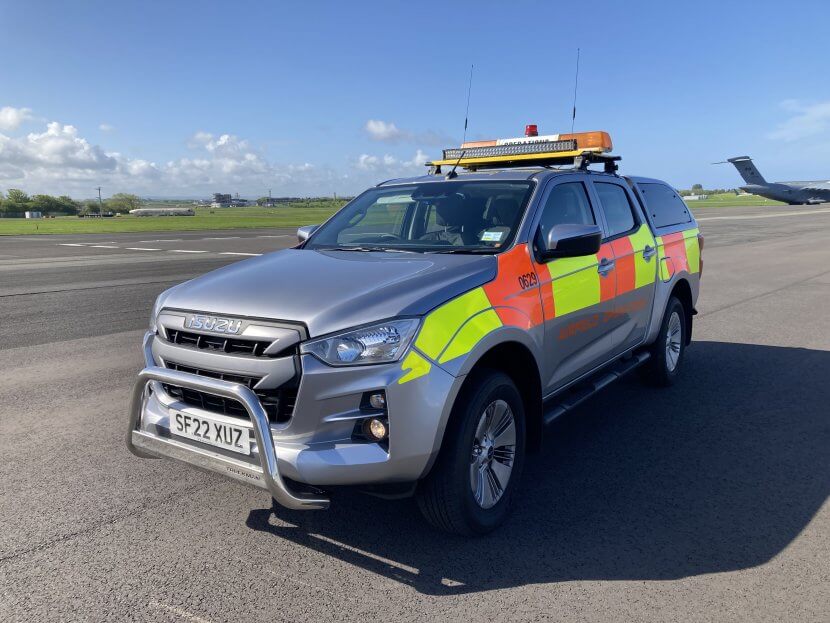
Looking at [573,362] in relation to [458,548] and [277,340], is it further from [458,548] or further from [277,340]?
[277,340]

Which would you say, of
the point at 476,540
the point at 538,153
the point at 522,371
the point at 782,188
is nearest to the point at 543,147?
the point at 538,153

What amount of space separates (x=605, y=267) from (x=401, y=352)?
2194 mm

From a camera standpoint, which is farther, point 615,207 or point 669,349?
point 669,349

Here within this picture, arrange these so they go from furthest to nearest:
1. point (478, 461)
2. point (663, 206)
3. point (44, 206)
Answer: point (44, 206), point (663, 206), point (478, 461)

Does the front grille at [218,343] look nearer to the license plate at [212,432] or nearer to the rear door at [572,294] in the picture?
the license plate at [212,432]

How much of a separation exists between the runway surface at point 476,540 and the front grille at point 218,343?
95cm

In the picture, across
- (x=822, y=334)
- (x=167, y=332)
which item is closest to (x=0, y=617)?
(x=167, y=332)

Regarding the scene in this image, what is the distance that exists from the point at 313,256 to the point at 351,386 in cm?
136

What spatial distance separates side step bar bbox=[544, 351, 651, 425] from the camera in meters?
3.90

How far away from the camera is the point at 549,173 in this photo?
4.21m

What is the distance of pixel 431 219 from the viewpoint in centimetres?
416

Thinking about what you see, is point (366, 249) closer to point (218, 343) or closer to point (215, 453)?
point (218, 343)

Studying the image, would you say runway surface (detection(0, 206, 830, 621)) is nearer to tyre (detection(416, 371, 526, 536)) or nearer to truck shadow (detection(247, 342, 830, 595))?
truck shadow (detection(247, 342, 830, 595))

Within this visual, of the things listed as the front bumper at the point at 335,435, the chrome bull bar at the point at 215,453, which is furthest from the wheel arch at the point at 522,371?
the chrome bull bar at the point at 215,453
